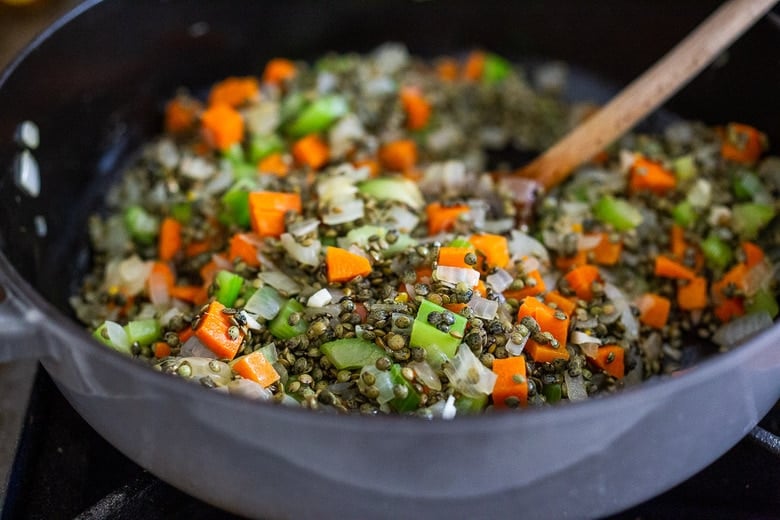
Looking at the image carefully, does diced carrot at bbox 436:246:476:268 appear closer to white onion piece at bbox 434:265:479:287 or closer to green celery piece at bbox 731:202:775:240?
white onion piece at bbox 434:265:479:287

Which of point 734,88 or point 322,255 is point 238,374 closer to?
point 322,255

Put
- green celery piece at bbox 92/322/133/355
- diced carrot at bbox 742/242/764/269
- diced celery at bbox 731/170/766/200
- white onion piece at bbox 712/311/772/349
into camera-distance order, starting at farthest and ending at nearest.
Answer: diced celery at bbox 731/170/766/200 < diced carrot at bbox 742/242/764/269 < white onion piece at bbox 712/311/772/349 < green celery piece at bbox 92/322/133/355

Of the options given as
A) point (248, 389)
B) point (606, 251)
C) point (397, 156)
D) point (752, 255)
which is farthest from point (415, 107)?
point (248, 389)

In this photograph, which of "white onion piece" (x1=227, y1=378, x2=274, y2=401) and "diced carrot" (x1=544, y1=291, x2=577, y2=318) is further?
"diced carrot" (x1=544, y1=291, x2=577, y2=318)

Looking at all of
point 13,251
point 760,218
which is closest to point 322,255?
point 13,251

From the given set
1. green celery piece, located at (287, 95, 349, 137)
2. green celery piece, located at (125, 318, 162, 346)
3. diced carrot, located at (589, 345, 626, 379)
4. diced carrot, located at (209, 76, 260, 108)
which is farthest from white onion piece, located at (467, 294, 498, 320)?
diced carrot, located at (209, 76, 260, 108)

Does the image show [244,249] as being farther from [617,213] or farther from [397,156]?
[617,213]

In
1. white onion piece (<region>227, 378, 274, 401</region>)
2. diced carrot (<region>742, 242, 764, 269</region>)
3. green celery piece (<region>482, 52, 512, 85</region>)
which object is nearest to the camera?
white onion piece (<region>227, 378, 274, 401</region>)
